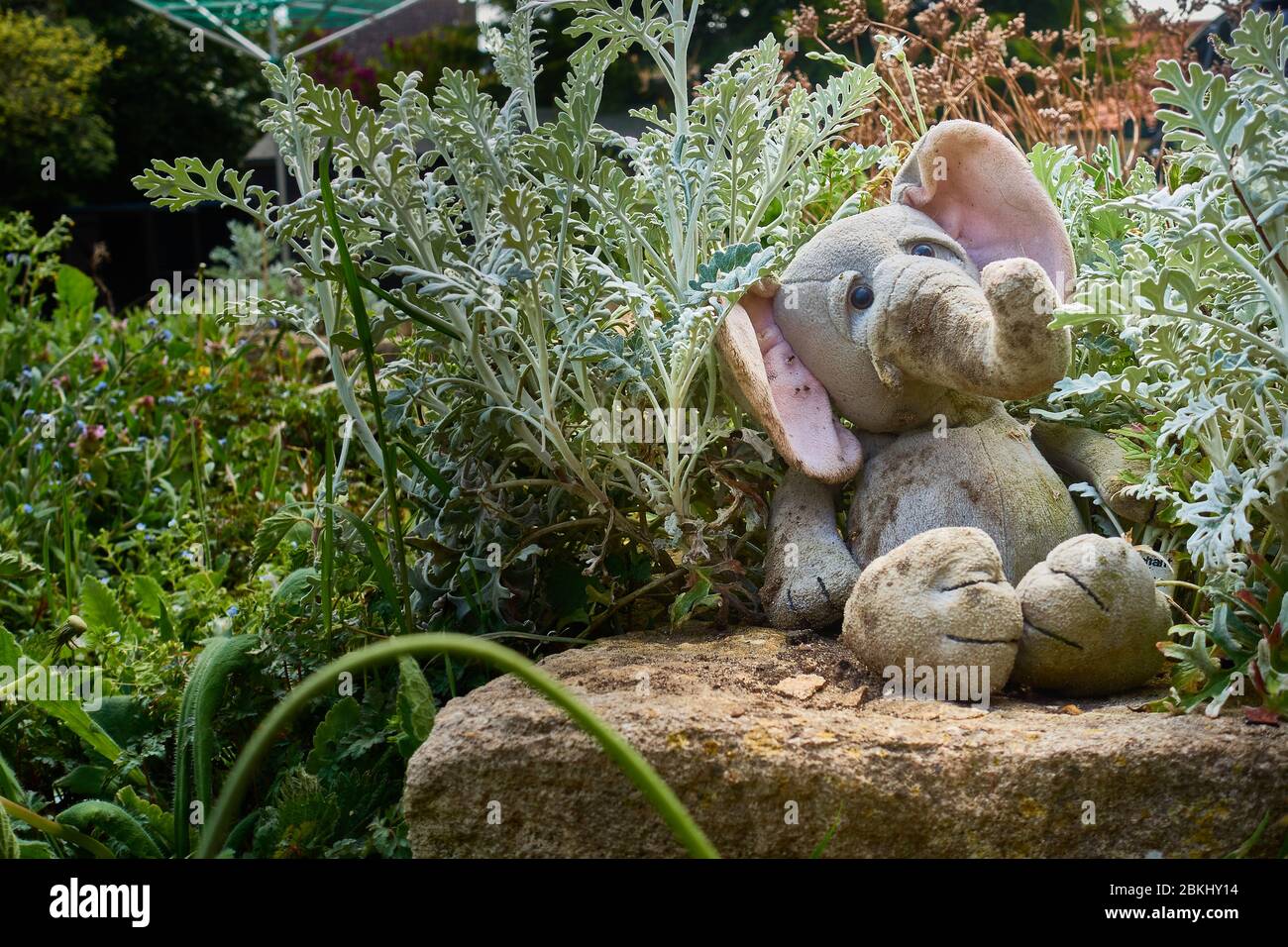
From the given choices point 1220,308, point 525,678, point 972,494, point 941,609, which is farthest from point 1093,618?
point 525,678

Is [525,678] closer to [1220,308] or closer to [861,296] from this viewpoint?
[861,296]

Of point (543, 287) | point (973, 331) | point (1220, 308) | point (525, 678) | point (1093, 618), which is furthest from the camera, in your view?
point (543, 287)

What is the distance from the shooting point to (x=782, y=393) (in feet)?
7.11

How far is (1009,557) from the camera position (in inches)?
79.4

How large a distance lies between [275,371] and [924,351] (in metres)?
3.77

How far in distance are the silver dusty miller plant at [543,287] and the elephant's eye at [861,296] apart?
6.6 inches

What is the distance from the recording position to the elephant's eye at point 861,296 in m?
2.12

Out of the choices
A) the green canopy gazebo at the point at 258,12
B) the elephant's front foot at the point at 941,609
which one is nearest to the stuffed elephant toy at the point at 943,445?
the elephant's front foot at the point at 941,609

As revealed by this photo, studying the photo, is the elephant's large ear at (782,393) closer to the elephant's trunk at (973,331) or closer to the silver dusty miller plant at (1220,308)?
the elephant's trunk at (973,331)

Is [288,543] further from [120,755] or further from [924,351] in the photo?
[924,351]

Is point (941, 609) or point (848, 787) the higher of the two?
point (941, 609)

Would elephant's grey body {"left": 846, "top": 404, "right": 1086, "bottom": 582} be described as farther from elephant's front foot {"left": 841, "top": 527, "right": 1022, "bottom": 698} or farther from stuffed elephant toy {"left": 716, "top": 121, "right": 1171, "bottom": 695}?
elephant's front foot {"left": 841, "top": 527, "right": 1022, "bottom": 698}

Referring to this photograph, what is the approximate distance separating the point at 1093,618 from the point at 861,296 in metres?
0.70

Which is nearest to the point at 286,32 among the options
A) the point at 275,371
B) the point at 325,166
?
the point at 275,371
